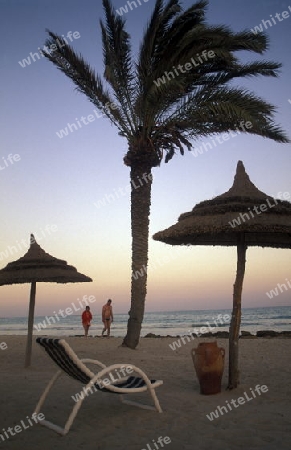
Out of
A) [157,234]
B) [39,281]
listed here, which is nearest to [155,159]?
[39,281]

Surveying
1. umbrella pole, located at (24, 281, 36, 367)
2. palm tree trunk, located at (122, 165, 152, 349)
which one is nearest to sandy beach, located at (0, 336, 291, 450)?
umbrella pole, located at (24, 281, 36, 367)

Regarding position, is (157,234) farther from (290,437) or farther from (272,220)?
(290,437)

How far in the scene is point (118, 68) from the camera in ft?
39.2

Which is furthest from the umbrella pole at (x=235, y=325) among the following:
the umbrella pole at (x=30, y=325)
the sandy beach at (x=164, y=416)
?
the umbrella pole at (x=30, y=325)

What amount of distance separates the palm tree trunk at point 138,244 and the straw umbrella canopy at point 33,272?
2.39 metres

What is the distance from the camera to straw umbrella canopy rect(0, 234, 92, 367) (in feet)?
30.9

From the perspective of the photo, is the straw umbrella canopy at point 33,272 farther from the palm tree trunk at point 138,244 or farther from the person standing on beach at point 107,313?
the person standing on beach at point 107,313

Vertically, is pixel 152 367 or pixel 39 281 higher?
pixel 39 281

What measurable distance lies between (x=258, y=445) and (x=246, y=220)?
3.00 metres

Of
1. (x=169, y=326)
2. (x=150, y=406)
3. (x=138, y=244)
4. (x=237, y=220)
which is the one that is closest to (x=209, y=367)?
(x=150, y=406)

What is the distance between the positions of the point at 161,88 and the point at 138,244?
4172mm

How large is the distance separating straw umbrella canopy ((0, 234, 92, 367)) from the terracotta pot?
14.1ft

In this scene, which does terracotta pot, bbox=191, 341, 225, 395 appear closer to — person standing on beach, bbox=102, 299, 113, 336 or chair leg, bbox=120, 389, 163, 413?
chair leg, bbox=120, 389, 163, 413

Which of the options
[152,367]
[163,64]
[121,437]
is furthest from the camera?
[163,64]
